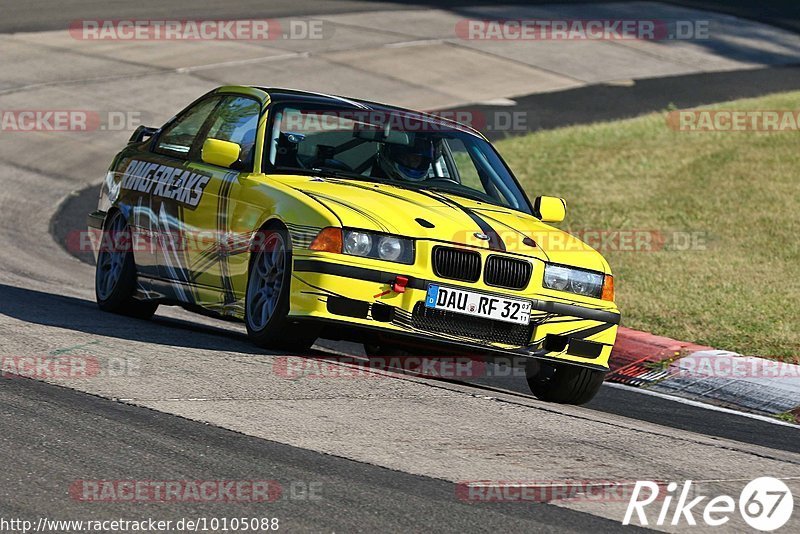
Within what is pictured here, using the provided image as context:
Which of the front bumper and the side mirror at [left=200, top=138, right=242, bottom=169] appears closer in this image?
the front bumper

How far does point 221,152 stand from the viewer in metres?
8.48

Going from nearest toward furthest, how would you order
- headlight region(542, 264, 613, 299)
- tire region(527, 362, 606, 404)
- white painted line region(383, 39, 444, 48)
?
1. headlight region(542, 264, 613, 299)
2. tire region(527, 362, 606, 404)
3. white painted line region(383, 39, 444, 48)

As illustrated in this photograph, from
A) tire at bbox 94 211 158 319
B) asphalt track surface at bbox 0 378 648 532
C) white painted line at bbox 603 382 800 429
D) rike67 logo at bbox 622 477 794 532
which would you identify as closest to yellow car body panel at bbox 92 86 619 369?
tire at bbox 94 211 158 319

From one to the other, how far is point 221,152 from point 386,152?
41.7 inches

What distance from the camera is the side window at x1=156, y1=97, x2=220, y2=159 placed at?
31.5ft

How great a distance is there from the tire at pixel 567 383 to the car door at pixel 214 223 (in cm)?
185

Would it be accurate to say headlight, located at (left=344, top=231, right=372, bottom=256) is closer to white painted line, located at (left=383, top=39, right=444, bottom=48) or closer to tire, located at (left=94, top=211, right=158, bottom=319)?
tire, located at (left=94, top=211, right=158, bottom=319)

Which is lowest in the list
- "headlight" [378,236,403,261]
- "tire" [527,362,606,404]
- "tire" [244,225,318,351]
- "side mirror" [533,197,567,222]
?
"tire" [527,362,606,404]

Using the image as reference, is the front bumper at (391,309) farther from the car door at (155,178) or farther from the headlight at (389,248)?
the car door at (155,178)

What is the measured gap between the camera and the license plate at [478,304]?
7633 mm

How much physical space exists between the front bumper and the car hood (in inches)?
9.5

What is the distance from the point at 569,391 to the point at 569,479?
2580 millimetres

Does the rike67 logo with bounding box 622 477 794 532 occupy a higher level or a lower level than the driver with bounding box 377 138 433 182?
lower

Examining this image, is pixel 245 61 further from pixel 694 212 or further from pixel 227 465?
pixel 227 465
